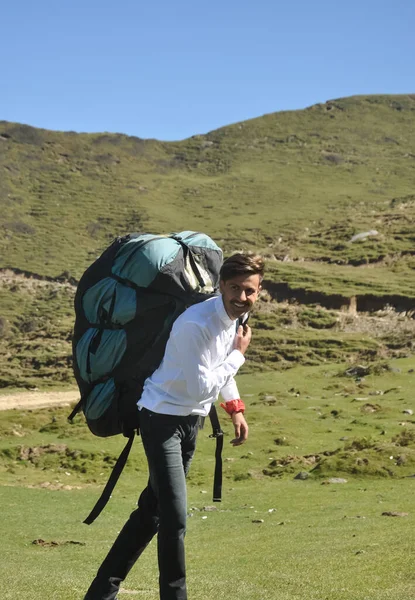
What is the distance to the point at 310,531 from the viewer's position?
11.4m

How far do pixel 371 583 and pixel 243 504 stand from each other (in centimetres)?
784

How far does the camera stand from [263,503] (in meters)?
14.8

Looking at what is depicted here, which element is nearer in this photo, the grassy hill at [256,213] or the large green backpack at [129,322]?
the large green backpack at [129,322]

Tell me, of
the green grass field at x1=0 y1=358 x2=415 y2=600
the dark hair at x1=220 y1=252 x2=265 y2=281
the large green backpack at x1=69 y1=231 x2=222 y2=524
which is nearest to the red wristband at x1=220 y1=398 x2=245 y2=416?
the large green backpack at x1=69 y1=231 x2=222 y2=524

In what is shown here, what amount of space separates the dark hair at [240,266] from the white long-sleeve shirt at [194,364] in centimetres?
15

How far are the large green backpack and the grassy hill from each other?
31085 mm

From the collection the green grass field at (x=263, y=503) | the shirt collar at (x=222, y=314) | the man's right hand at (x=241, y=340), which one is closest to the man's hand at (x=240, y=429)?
the man's right hand at (x=241, y=340)

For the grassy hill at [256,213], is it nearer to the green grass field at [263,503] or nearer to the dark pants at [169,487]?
the green grass field at [263,503]

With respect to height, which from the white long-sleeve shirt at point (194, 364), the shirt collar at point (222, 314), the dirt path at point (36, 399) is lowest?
the dirt path at point (36, 399)

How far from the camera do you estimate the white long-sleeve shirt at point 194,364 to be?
217 inches

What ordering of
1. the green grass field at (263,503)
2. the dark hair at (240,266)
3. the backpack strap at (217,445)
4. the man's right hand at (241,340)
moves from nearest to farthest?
the dark hair at (240,266), the man's right hand at (241,340), the backpack strap at (217,445), the green grass field at (263,503)

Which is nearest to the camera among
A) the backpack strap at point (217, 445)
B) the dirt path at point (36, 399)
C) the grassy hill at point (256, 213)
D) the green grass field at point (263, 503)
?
the backpack strap at point (217, 445)

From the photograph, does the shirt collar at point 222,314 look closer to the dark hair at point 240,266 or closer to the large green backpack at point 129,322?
the dark hair at point 240,266

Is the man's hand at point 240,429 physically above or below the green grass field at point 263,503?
above
